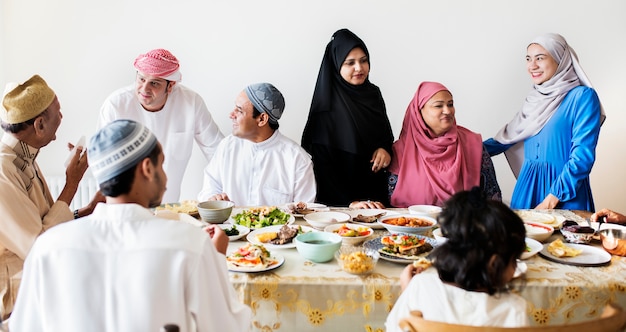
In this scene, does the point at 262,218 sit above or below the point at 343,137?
below

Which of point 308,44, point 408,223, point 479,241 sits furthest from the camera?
point 308,44

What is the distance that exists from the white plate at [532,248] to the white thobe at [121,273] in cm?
118

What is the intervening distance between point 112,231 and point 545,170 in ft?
9.37

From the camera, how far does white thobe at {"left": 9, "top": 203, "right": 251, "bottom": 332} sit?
1207mm

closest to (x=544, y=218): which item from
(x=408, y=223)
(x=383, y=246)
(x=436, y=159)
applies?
(x=408, y=223)

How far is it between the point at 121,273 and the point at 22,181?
106cm

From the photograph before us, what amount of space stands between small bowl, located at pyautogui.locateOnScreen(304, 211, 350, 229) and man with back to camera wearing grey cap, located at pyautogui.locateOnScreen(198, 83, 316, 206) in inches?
23.7

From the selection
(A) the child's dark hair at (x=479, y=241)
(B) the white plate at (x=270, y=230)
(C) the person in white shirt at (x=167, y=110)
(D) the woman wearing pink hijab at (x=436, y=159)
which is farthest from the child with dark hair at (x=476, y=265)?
(C) the person in white shirt at (x=167, y=110)

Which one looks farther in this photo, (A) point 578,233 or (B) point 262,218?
(B) point 262,218

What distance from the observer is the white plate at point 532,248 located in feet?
5.99

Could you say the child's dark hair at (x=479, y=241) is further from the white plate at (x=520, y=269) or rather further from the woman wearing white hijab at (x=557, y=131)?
the woman wearing white hijab at (x=557, y=131)

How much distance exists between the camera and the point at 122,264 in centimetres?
120

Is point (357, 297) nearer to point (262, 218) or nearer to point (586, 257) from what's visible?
point (262, 218)

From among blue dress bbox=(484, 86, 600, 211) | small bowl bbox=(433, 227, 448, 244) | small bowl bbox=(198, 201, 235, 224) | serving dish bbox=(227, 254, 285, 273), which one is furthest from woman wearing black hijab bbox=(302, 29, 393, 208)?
serving dish bbox=(227, 254, 285, 273)
